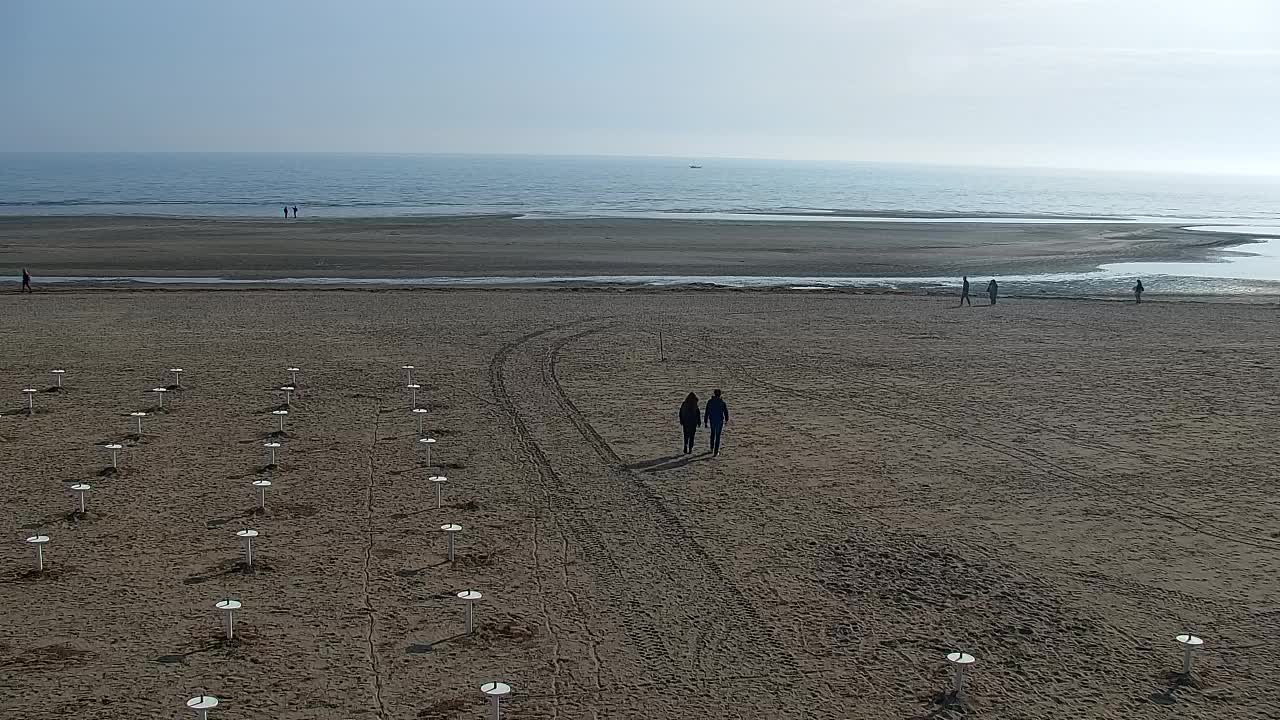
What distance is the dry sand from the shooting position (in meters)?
11.2

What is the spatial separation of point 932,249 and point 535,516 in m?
55.5

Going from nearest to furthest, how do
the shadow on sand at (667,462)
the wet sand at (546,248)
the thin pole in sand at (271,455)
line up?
the thin pole in sand at (271,455), the shadow on sand at (667,462), the wet sand at (546,248)

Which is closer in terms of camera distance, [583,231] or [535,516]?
[535,516]

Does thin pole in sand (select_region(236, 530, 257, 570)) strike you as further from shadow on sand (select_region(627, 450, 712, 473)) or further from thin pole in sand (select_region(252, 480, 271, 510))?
shadow on sand (select_region(627, 450, 712, 473))

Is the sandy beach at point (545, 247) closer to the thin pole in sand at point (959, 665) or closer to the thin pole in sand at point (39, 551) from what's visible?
the thin pole in sand at point (39, 551)

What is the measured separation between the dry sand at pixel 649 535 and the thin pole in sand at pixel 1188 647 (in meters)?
0.20

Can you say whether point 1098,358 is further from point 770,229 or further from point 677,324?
point 770,229

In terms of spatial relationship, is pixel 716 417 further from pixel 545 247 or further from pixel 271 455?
pixel 545 247

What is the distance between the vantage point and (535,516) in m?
16.3

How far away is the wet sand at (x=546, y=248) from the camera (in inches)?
2062

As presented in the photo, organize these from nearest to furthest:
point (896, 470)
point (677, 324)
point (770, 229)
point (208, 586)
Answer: point (208, 586) < point (896, 470) < point (677, 324) < point (770, 229)

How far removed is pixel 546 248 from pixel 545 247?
64 centimetres

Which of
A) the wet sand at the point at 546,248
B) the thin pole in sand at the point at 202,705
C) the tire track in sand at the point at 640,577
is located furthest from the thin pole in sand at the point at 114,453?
the wet sand at the point at 546,248

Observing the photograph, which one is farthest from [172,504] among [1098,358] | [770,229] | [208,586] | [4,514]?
[770,229]
